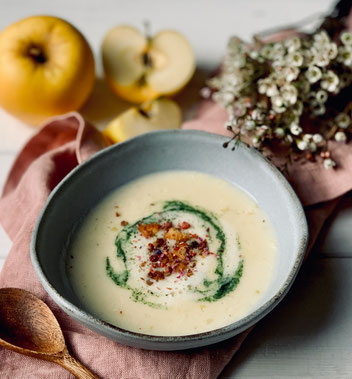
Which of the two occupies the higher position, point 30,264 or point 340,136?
point 340,136

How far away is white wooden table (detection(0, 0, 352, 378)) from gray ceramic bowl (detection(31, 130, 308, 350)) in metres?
0.10

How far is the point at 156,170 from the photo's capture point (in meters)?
1.34

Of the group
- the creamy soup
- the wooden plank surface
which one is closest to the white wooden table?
the wooden plank surface

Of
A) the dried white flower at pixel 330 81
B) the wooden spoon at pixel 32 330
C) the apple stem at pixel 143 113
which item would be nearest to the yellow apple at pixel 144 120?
the apple stem at pixel 143 113

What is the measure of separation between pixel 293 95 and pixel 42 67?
0.59 m

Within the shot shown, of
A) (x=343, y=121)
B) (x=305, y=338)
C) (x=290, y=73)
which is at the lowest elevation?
(x=305, y=338)

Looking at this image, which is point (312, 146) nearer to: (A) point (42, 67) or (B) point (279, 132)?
(B) point (279, 132)

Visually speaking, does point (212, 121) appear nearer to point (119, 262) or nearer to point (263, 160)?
point (263, 160)

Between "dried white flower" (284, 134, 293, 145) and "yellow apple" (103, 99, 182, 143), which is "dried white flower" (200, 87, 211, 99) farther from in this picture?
"dried white flower" (284, 134, 293, 145)

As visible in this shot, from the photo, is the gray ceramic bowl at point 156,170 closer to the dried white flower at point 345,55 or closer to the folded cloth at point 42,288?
the folded cloth at point 42,288

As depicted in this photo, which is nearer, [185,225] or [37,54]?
[185,225]

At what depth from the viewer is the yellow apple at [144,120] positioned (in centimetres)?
144

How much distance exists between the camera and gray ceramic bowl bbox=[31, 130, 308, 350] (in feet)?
3.17

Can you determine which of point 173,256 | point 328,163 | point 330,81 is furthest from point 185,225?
point 330,81
